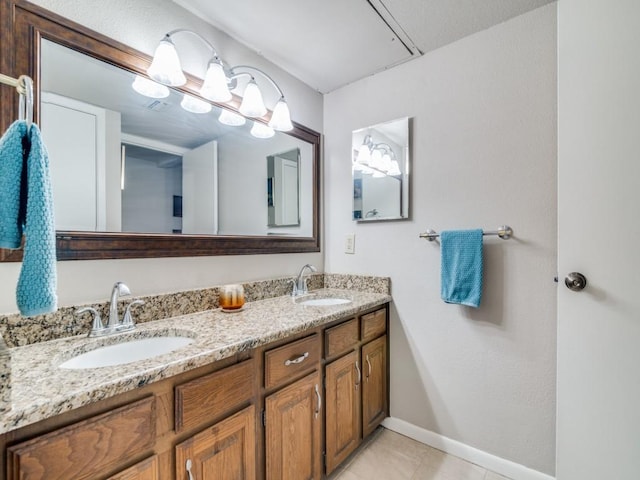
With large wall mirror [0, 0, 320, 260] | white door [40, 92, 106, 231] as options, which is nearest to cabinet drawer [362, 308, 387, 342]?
large wall mirror [0, 0, 320, 260]

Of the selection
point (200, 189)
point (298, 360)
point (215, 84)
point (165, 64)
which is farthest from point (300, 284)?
point (165, 64)

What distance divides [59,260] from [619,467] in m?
2.04

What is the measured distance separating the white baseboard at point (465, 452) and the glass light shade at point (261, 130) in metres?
1.84

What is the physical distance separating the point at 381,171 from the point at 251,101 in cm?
85

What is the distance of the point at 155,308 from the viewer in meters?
1.21

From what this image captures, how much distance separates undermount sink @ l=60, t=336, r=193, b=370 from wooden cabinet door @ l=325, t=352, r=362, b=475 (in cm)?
66

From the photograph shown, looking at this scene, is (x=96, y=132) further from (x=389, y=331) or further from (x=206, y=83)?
(x=389, y=331)

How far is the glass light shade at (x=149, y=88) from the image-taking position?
3.96 ft

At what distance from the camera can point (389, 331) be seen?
1846 mm

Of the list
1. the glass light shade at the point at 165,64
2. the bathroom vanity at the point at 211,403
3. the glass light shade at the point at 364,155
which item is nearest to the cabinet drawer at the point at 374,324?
the bathroom vanity at the point at 211,403

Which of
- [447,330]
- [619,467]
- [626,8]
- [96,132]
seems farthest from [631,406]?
[96,132]

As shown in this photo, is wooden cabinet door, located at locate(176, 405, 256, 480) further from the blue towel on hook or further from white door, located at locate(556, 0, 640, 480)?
white door, located at locate(556, 0, 640, 480)

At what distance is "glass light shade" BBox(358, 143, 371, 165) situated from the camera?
1.92 meters

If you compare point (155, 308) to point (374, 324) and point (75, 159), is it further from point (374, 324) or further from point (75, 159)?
point (374, 324)
